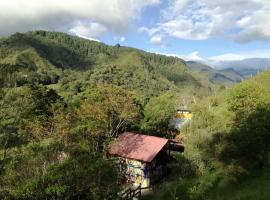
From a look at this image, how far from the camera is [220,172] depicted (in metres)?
19.6

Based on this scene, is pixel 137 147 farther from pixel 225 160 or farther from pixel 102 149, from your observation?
pixel 225 160

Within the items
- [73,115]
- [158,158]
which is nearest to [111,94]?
[73,115]

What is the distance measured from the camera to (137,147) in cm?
2505

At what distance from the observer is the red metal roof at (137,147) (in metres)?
23.9

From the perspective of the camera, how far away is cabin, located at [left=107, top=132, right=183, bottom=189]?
23828 mm

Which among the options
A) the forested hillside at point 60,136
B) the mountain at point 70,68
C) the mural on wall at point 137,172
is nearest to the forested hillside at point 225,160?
the mural on wall at point 137,172

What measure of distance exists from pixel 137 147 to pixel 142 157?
5.12 ft

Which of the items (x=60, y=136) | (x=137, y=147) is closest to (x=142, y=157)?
(x=137, y=147)

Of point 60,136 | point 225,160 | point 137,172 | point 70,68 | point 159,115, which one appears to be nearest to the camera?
point 225,160

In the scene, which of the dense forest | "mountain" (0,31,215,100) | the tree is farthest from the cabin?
"mountain" (0,31,215,100)

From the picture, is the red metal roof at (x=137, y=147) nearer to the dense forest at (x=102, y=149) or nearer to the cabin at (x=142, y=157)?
the cabin at (x=142, y=157)

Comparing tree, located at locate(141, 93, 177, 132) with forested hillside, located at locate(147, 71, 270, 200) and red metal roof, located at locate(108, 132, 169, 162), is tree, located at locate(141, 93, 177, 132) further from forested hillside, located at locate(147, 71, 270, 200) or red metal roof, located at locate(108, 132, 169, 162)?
forested hillside, located at locate(147, 71, 270, 200)

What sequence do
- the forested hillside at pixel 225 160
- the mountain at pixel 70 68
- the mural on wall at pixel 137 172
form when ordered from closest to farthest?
the forested hillside at pixel 225 160
the mural on wall at pixel 137 172
the mountain at pixel 70 68

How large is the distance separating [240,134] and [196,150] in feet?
12.6
